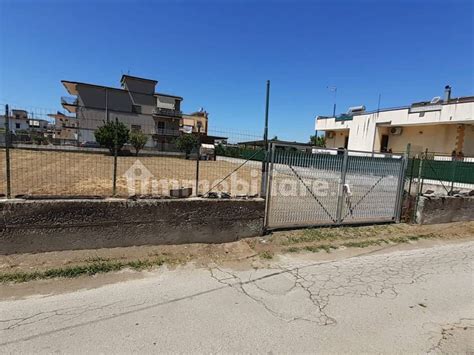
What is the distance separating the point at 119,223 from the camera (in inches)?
191

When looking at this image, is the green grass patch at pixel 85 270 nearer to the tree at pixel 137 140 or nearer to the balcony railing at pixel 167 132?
the tree at pixel 137 140

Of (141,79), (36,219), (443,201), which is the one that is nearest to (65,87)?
(141,79)

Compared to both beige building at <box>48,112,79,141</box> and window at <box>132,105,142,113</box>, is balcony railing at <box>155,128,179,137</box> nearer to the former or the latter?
window at <box>132,105,142,113</box>

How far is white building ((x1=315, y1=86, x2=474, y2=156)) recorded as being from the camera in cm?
1862

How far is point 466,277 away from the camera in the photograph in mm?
4566

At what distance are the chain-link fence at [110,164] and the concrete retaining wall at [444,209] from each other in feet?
16.2

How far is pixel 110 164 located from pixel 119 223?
16128mm

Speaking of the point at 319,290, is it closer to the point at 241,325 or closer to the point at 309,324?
the point at 309,324

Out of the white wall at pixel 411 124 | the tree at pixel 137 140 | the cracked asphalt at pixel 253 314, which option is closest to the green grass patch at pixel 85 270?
the cracked asphalt at pixel 253 314

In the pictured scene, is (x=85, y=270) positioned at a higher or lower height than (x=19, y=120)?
lower

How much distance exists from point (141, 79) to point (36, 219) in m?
49.6

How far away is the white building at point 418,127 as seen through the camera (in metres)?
18.6

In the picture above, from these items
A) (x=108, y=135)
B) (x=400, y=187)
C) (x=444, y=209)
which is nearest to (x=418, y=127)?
(x=444, y=209)

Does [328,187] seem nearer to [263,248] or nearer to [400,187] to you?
[263,248]
